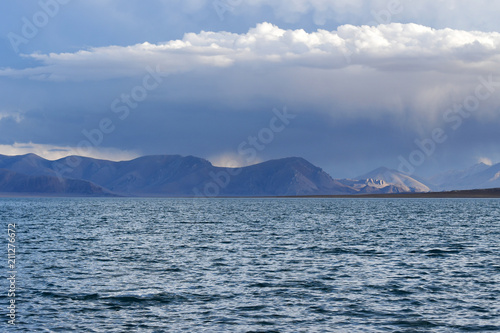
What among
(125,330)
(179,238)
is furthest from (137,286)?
(179,238)

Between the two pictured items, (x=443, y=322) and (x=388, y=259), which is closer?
(x=443, y=322)

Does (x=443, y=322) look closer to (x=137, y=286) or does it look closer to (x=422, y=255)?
(x=137, y=286)

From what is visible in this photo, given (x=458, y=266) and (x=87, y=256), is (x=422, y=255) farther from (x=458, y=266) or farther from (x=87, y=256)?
(x=87, y=256)

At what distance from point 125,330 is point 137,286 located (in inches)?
Result: 426

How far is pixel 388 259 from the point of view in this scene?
50062 millimetres

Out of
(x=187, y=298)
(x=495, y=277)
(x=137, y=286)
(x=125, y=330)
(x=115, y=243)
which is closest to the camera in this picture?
(x=125, y=330)

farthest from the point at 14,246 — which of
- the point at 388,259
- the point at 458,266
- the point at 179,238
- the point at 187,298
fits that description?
the point at 458,266

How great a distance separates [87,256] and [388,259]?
28440 mm

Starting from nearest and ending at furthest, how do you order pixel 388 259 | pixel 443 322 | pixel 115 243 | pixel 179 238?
pixel 443 322 < pixel 388 259 < pixel 115 243 < pixel 179 238

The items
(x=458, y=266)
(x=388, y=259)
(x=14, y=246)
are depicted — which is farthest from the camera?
(x=14, y=246)

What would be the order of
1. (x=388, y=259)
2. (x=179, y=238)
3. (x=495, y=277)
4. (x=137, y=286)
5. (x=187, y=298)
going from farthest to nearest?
(x=179, y=238) < (x=388, y=259) < (x=495, y=277) < (x=137, y=286) < (x=187, y=298)

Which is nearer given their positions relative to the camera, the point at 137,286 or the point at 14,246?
the point at 137,286

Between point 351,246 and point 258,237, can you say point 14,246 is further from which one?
point 351,246

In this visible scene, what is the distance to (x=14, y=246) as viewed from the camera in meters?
61.6
